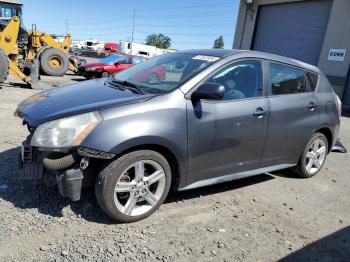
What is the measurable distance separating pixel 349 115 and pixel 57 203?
13236 mm

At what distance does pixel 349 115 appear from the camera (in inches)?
554

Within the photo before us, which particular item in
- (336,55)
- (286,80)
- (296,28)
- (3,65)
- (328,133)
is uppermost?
(296,28)

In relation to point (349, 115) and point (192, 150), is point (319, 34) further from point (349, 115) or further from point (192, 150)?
point (192, 150)

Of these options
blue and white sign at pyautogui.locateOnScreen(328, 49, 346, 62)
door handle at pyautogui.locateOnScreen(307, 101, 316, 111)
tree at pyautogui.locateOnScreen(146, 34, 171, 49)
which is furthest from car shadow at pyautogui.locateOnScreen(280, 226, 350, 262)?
tree at pyautogui.locateOnScreen(146, 34, 171, 49)

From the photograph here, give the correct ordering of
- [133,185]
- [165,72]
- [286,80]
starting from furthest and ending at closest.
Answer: [286,80]
[165,72]
[133,185]

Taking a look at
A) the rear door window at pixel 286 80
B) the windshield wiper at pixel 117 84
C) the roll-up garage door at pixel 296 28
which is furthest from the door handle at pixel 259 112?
the roll-up garage door at pixel 296 28

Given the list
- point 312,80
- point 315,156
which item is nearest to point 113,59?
point 312,80

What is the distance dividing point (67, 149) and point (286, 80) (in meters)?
2.92

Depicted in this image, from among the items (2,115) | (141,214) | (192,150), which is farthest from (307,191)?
(2,115)

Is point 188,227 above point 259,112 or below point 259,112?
below

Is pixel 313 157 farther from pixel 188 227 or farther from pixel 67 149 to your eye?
pixel 67 149

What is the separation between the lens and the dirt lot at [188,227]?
2.99m

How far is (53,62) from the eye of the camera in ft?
50.2

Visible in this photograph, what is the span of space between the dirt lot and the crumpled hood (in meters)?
0.92
